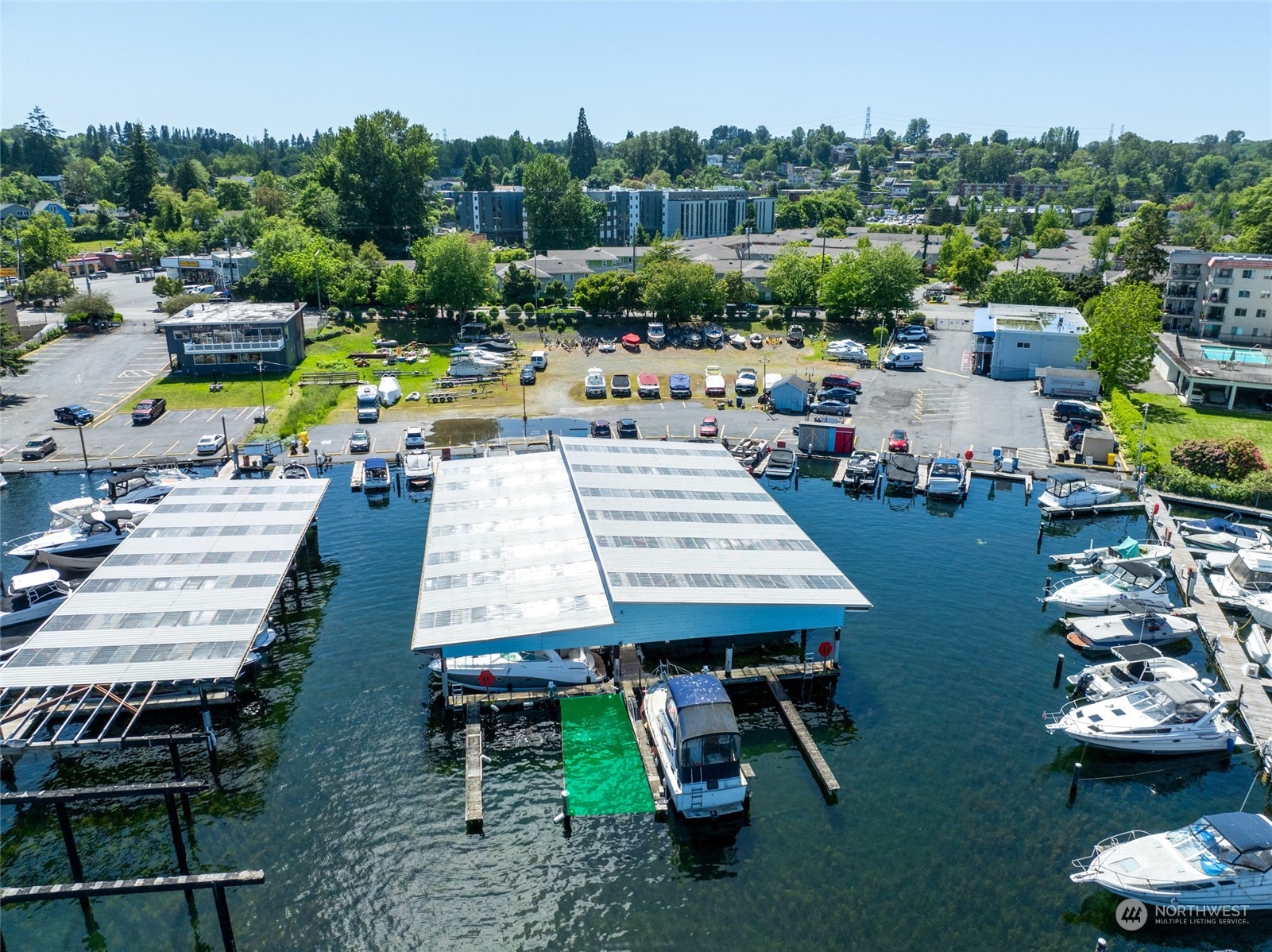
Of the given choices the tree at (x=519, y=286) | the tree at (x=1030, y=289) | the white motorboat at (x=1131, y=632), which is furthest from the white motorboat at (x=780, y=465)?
the tree at (x=1030, y=289)

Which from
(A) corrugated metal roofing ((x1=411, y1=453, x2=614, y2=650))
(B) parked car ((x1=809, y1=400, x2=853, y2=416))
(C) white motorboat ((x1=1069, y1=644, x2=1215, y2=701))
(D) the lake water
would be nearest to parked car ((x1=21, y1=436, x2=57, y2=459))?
(A) corrugated metal roofing ((x1=411, y1=453, x2=614, y2=650))

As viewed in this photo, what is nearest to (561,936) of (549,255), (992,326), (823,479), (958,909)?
(958,909)

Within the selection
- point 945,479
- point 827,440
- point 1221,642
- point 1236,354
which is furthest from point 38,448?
point 1236,354

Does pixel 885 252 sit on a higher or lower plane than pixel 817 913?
higher

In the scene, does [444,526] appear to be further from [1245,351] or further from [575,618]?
[1245,351]

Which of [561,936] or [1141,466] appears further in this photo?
[1141,466]

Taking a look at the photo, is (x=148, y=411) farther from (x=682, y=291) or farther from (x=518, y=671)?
(x=682, y=291)

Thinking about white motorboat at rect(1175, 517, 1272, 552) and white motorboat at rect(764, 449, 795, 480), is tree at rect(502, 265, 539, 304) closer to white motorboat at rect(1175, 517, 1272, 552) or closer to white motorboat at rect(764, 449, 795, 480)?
white motorboat at rect(764, 449, 795, 480)
